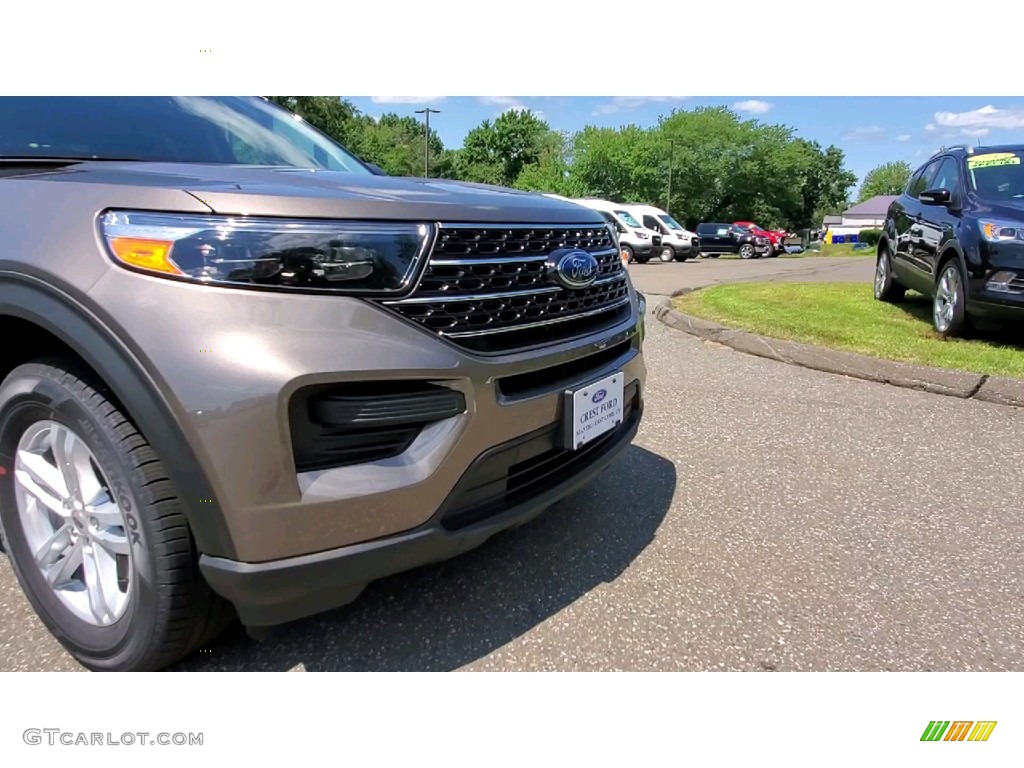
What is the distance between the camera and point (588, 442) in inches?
80.4

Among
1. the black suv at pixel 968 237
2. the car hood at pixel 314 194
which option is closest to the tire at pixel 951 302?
the black suv at pixel 968 237

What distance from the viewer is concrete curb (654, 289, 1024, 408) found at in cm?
430

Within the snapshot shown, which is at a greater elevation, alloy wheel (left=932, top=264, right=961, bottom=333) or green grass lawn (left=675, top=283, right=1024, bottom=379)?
alloy wheel (left=932, top=264, right=961, bottom=333)

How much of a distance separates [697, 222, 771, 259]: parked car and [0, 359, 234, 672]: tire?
2952cm

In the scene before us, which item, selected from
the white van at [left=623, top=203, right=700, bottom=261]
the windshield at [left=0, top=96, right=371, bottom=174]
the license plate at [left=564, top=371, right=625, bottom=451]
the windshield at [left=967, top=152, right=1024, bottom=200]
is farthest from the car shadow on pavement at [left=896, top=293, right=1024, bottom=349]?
the white van at [left=623, top=203, right=700, bottom=261]

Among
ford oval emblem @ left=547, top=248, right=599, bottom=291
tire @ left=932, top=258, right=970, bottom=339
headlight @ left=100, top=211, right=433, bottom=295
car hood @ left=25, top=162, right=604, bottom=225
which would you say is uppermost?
car hood @ left=25, top=162, right=604, bottom=225

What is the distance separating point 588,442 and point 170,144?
6.15 feet

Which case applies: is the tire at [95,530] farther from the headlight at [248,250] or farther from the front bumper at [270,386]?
the headlight at [248,250]

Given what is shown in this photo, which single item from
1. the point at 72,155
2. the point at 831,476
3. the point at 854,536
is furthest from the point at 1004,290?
the point at 72,155

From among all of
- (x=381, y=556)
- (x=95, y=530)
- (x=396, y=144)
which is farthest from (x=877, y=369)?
(x=396, y=144)

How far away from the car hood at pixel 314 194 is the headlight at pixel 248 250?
0.04 metres

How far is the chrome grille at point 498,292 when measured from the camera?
1.59 metres

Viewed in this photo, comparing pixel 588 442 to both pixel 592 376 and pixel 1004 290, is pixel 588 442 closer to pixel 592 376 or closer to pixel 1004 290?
pixel 592 376

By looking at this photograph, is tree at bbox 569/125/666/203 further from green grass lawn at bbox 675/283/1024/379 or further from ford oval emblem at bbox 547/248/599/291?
ford oval emblem at bbox 547/248/599/291
